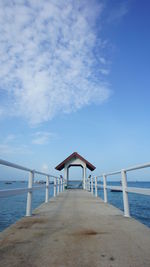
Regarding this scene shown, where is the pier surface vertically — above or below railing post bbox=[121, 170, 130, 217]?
below

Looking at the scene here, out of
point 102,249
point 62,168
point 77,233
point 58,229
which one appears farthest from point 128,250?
point 62,168

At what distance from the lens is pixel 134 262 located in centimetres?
127

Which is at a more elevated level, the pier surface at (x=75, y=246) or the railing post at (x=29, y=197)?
the railing post at (x=29, y=197)

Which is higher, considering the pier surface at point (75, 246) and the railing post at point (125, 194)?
the railing post at point (125, 194)

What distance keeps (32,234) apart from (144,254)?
1.32 metres

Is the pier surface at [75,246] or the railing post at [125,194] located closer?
the pier surface at [75,246]

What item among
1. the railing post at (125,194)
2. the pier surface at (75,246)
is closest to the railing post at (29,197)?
the pier surface at (75,246)

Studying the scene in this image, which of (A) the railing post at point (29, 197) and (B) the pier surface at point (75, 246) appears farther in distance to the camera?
(A) the railing post at point (29, 197)

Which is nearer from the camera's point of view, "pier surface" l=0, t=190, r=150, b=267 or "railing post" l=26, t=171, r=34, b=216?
"pier surface" l=0, t=190, r=150, b=267

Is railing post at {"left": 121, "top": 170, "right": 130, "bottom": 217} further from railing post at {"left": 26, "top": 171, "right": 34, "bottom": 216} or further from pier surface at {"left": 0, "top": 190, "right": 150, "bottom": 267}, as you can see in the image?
railing post at {"left": 26, "top": 171, "right": 34, "bottom": 216}

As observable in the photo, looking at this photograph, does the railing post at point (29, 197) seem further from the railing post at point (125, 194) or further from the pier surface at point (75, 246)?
the railing post at point (125, 194)

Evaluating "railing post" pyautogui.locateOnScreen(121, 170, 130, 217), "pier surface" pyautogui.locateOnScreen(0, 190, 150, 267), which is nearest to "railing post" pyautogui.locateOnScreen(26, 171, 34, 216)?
"pier surface" pyautogui.locateOnScreen(0, 190, 150, 267)

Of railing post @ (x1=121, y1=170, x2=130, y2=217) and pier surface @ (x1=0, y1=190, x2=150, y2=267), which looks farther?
railing post @ (x1=121, y1=170, x2=130, y2=217)

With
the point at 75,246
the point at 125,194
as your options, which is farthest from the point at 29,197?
the point at 125,194
